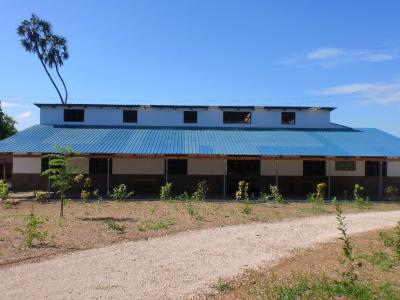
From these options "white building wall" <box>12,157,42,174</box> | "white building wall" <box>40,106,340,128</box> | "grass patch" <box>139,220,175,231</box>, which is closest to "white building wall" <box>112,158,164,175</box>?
"white building wall" <box>12,157,42,174</box>

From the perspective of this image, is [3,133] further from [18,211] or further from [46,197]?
[18,211]

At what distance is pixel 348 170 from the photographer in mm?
24094

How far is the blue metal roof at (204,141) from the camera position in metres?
21.8

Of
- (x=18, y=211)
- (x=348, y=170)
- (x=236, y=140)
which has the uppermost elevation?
(x=236, y=140)

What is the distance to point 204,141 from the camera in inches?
941

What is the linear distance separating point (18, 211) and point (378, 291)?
1316 centimetres

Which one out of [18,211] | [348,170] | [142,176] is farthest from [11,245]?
[348,170]

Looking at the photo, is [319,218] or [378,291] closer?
[378,291]

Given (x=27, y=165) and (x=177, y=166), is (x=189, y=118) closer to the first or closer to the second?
(x=177, y=166)

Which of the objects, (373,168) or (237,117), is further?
(237,117)

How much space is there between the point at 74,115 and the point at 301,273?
2359cm

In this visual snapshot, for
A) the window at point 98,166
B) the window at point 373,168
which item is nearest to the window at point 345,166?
the window at point 373,168

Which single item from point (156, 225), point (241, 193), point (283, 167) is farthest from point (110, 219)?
point (283, 167)

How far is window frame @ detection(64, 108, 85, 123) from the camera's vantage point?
28188mm
